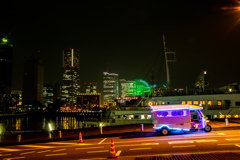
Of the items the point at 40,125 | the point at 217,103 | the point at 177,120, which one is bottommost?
the point at 40,125

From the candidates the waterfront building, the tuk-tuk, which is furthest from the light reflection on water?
the tuk-tuk

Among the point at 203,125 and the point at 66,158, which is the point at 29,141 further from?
the point at 203,125

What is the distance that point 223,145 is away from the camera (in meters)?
14.5

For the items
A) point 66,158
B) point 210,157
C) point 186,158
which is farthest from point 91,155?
point 210,157

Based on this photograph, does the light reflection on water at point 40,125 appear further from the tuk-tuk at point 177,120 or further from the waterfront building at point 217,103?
the tuk-tuk at point 177,120

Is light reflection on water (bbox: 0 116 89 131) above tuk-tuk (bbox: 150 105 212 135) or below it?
below

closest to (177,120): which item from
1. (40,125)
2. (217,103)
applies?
(217,103)

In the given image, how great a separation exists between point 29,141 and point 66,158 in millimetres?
11136

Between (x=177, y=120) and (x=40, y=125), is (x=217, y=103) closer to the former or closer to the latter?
(x=177, y=120)

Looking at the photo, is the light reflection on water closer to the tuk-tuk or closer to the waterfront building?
the waterfront building

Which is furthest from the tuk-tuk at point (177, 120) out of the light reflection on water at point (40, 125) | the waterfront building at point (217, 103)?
the light reflection on water at point (40, 125)

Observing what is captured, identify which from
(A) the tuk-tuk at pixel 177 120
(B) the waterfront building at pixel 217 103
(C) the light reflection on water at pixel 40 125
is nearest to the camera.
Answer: (A) the tuk-tuk at pixel 177 120

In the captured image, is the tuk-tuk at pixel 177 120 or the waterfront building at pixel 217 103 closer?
the tuk-tuk at pixel 177 120

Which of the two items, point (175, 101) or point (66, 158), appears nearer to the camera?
point (66, 158)
